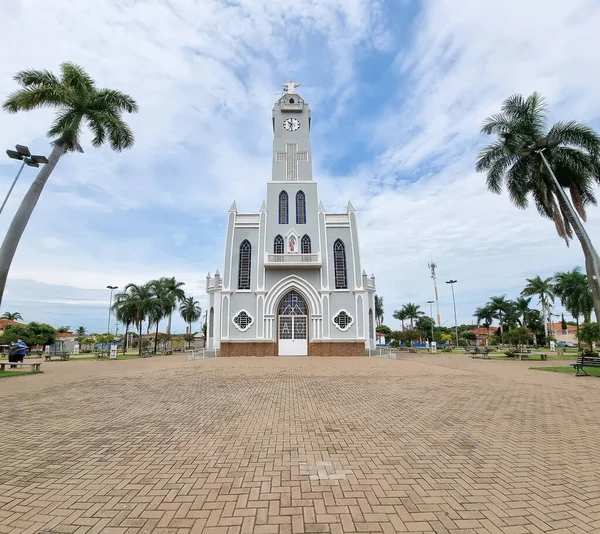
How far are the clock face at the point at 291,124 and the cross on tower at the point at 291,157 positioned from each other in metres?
1.70

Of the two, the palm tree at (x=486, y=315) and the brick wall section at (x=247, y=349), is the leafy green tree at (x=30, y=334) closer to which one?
the brick wall section at (x=247, y=349)

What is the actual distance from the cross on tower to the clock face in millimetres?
1699

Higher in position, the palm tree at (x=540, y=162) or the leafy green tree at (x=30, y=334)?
the palm tree at (x=540, y=162)

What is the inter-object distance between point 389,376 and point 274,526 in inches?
434

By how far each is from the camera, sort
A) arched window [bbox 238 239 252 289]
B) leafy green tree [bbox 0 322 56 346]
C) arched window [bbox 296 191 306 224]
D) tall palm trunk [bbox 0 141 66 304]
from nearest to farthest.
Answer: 1. tall palm trunk [bbox 0 141 66 304]
2. arched window [bbox 238 239 252 289]
3. arched window [bbox 296 191 306 224]
4. leafy green tree [bbox 0 322 56 346]

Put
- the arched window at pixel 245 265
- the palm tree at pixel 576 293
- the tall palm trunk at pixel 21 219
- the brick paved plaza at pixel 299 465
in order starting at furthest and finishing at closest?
the palm tree at pixel 576 293 < the arched window at pixel 245 265 < the tall palm trunk at pixel 21 219 < the brick paved plaza at pixel 299 465

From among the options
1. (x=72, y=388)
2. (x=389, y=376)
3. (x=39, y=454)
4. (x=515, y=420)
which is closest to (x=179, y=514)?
(x=39, y=454)

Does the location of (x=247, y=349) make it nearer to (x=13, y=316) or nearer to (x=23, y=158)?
(x=23, y=158)

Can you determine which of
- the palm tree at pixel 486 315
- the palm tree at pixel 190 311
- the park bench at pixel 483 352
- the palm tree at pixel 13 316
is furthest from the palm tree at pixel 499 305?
the palm tree at pixel 13 316

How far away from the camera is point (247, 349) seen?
2573 centimetres

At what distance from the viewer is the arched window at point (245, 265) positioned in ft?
89.9

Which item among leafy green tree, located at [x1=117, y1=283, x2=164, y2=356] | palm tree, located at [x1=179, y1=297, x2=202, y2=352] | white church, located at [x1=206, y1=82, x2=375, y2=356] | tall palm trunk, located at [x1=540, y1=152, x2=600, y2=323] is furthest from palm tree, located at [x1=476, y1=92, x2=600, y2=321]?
palm tree, located at [x1=179, y1=297, x2=202, y2=352]

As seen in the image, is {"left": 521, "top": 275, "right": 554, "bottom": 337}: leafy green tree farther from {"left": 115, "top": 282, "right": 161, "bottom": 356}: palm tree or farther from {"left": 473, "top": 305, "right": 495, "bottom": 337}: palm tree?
{"left": 115, "top": 282, "right": 161, "bottom": 356}: palm tree

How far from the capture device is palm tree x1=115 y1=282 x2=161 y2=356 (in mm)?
40344
